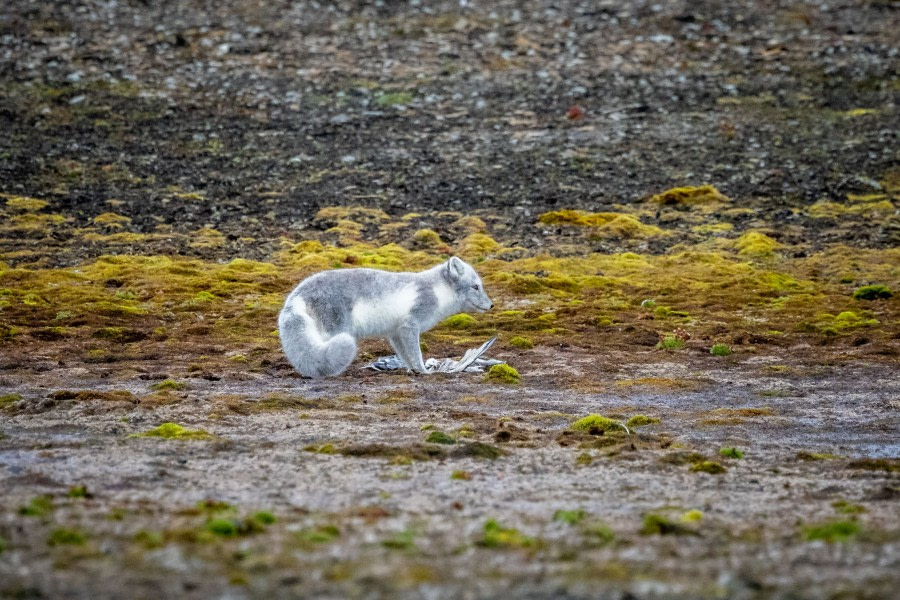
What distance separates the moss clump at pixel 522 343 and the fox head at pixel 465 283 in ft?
7.05

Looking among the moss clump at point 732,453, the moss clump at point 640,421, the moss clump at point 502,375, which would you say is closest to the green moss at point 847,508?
the moss clump at point 732,453

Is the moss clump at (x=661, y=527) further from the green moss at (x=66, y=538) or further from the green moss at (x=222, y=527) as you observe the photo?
the green moss at (x=66, y=538)

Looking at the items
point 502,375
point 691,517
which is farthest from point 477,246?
point 691,517

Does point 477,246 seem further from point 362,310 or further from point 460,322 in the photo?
point 362,310

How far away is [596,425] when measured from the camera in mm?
12594

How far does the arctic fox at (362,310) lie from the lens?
1494cm

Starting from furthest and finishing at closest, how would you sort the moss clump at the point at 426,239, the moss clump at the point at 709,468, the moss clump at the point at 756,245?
the moss clump at the point at 426,239 < the moss clump at the point at 756,245 < the moss clump at the point at 709,468

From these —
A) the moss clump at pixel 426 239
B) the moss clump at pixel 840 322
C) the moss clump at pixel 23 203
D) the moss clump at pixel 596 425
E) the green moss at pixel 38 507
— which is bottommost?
the moss clump at pixel 840 322

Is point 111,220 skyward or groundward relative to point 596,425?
skyward

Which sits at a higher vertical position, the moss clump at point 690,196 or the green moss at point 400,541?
the moss clump at point 690,196

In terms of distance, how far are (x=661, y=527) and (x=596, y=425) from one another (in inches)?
174

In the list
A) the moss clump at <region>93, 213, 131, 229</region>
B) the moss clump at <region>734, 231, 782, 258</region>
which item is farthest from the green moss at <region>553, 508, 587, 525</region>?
the moss clump at <region>93, 213, 131, 229</region>

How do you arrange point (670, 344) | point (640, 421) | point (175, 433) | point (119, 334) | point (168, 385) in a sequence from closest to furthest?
point (175, 433) < point (640, 421) < point (168, 385) < point (119, 334) < point (670, 344)

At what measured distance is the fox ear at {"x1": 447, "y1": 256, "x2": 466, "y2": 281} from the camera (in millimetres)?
16422
